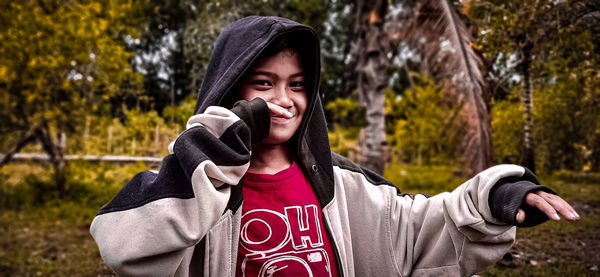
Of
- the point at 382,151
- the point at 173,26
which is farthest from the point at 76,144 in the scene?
the point at 382,151

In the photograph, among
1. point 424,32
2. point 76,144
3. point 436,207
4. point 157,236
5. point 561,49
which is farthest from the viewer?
point 76,144

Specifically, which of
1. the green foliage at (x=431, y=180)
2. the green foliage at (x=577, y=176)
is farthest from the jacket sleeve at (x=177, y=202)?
the green foliage at (x=577, y=176)

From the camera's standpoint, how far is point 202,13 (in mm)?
3670

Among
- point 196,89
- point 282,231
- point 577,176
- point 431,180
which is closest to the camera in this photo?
point 282,231

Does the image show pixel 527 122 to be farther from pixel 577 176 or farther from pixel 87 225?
pixel 87 225

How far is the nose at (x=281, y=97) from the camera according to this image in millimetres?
1567

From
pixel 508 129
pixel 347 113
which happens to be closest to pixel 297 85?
pixel 508 129

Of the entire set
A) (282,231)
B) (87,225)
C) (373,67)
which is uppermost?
(373,67)

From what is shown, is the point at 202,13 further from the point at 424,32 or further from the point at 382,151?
the point at 382,151

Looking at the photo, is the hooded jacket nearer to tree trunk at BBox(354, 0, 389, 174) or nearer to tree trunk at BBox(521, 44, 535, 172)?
tree trunk at BBox(521, 44, 535, 172)

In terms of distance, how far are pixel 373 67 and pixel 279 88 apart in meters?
2.88

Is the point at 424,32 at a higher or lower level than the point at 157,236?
higher

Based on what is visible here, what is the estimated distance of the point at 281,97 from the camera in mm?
1573

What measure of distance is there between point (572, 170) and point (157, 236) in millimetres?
2415
